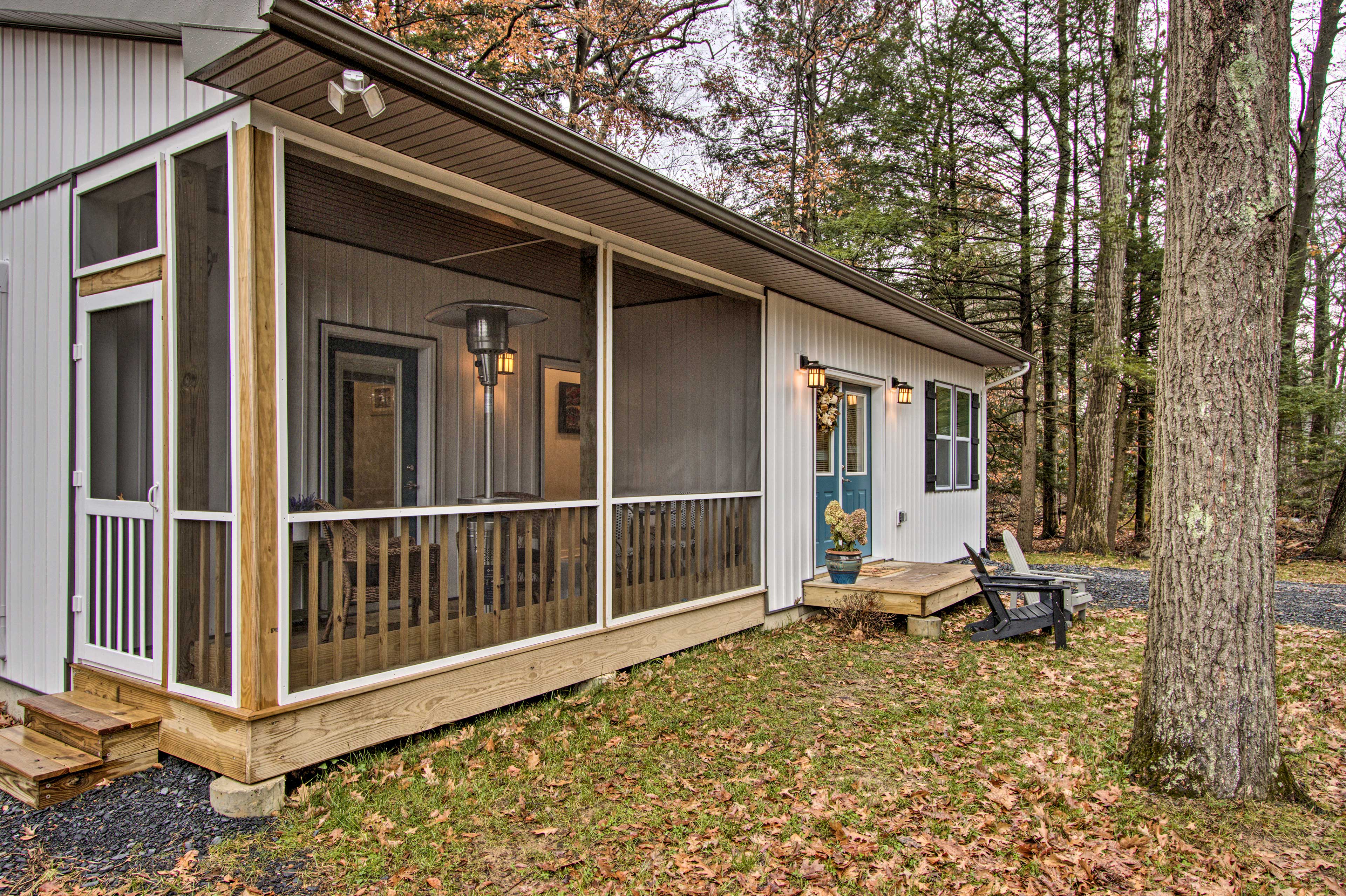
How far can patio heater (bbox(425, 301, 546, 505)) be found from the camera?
5.65 meters

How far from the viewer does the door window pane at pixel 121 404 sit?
3.59m

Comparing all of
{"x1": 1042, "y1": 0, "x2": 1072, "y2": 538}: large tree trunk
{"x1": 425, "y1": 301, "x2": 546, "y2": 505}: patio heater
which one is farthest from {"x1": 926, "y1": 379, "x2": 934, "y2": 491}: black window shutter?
{"x1": 1042, "y1": 0, "x2": 1072, "y2": 538}: large tree trunk

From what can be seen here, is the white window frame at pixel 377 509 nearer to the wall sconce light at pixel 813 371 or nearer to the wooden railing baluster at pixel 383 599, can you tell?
the wooden railing baluster at pixel 383 599

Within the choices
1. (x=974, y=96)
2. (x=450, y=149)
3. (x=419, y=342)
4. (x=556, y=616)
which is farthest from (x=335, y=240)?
(x=974, y=96)

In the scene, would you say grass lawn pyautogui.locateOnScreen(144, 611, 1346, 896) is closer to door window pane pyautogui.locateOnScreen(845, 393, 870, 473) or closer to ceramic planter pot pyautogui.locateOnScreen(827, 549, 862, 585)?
ceramic planter pot pyautogui.locateOnScreen(827, 549, 862, 585)

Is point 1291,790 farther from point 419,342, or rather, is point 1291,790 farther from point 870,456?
point 419,342

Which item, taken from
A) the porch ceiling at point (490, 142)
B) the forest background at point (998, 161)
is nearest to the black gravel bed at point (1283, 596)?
the forest background at point (998, 161)

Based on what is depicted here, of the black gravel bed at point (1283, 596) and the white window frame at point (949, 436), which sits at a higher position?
the white window frame at point (949, 436)

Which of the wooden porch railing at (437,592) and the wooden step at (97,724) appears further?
the wooden porch railing at (437,592)

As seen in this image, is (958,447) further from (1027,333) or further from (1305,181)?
(1305,181)

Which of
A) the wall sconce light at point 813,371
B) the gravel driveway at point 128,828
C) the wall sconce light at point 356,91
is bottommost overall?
the gravel driveway at point 128,828

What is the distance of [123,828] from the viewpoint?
3.00 metres

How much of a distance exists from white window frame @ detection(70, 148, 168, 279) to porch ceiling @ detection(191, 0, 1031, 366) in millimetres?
749

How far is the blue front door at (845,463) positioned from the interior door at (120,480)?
518 cm
